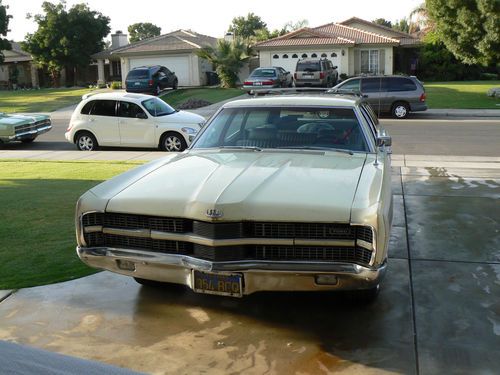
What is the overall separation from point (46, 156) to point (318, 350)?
12.3m

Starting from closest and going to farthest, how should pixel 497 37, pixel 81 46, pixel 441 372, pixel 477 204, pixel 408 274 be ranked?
pixel 441 372
pixel 408 274
pixel 477 204
pixel 497 37
pixel 81 46

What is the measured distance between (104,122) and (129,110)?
76cm

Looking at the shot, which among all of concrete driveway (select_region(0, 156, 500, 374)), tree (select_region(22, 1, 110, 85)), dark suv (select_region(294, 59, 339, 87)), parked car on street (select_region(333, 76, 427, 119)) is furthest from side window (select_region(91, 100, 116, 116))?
tree (select_region(22, 1, 110, 85))

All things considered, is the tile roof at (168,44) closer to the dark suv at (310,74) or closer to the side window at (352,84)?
the dark suv at (310,74)

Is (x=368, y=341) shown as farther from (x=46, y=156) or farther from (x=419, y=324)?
(x=46, y=156)

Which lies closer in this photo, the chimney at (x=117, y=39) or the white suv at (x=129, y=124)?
the white suv at (x=129, y=124)

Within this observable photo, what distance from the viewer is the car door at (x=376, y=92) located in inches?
898

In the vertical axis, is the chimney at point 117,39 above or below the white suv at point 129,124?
Answer: above

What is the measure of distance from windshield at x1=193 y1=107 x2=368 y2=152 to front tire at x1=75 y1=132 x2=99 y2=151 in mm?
10650

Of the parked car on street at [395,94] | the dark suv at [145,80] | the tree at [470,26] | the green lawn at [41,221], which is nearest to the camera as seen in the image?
the green lawn at [41,221]

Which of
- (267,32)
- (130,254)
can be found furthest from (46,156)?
(267,32)

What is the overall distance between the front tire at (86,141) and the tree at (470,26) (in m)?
17.4

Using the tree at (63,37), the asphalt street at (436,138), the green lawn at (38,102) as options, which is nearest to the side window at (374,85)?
the asphalt street at (436,138)

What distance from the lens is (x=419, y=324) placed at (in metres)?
4.36
